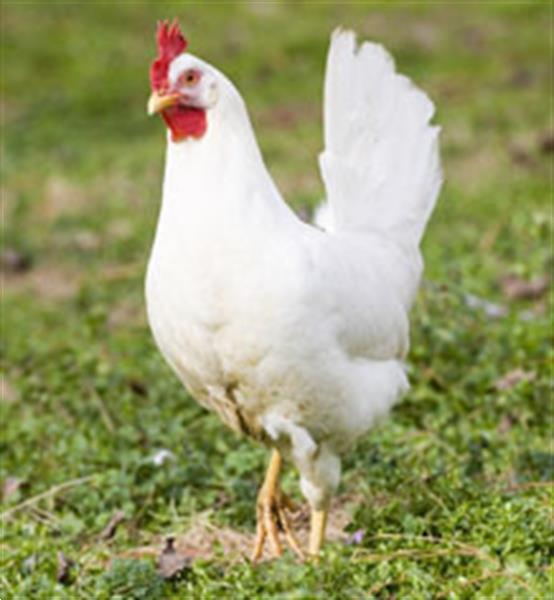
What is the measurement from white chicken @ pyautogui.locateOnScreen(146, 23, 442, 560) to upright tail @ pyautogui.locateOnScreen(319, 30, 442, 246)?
0.49 ft

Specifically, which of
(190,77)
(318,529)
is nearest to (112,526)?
(318,529)

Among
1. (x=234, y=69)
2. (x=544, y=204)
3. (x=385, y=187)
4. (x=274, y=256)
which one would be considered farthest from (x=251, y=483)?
(x=234, y=69)

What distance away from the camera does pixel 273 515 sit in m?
4.33

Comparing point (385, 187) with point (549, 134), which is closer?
point (385, 187)

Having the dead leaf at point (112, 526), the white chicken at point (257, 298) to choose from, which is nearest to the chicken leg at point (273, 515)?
the white chicken at point (257, 298)

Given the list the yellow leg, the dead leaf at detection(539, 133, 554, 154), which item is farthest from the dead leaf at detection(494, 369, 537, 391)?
the dead leaf at detection(539, 133, 554, 154)

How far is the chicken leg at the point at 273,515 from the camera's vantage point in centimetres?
427

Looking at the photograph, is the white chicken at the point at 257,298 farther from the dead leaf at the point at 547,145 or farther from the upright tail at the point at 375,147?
the dead leaf at the point at 547,145

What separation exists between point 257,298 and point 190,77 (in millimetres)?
646

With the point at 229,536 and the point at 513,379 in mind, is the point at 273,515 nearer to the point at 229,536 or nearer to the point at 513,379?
the point at 229,536

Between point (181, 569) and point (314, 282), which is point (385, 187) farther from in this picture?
point (181, 569)

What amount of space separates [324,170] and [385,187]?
0.86 ft

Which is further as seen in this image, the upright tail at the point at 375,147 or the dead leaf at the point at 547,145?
the dead leaf at the point at 547,145

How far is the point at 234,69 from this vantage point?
1480cm
